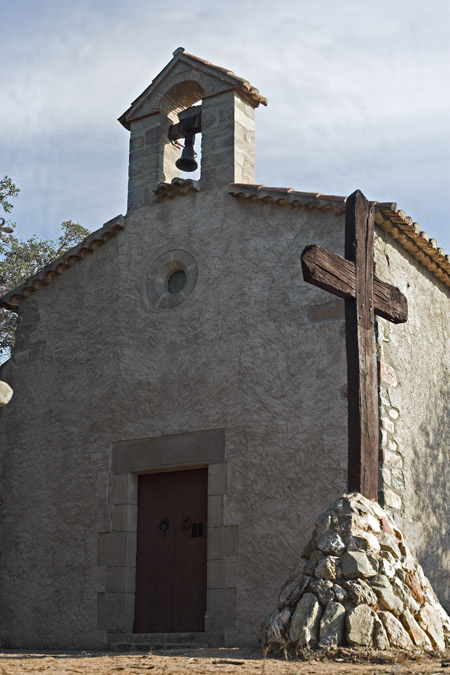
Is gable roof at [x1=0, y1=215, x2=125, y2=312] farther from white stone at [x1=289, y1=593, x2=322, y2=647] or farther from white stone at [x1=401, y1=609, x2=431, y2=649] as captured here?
white stone at [x1=401, y1=609, x2=431, y2=649]

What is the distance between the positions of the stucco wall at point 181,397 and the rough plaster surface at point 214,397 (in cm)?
2

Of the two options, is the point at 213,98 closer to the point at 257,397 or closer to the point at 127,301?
the point at 127,301

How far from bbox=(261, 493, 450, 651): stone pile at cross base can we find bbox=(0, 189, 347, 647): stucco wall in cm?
199

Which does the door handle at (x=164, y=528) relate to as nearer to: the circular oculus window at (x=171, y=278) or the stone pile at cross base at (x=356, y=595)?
the circular oculus window at (x=171, y=278)

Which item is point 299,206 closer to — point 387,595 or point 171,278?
point 171,278

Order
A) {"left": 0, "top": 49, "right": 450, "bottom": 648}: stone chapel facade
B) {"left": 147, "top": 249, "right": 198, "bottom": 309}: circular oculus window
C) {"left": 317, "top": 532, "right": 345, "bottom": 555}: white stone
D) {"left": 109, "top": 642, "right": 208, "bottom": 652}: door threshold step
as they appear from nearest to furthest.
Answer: {"left": 317, "top": 532, "right": 345, "bottom": 555}: white stone, {"left": 109, "top": 642, "right": 208, "bottom": 652}: door threshold step, {"left": 0, "top": 49, "right": 450, "bottom": 648}: stone chapel facade, {"left": 147, "top": 249, "right": 198, "bottom": 309}: circular oculus window

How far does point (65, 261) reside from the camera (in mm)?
9930

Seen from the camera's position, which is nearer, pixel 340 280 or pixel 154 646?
pixel 340 280

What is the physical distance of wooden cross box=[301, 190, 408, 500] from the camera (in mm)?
5750

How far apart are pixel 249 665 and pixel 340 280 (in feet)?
8.95

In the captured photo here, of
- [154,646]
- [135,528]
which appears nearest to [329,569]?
[154,646]

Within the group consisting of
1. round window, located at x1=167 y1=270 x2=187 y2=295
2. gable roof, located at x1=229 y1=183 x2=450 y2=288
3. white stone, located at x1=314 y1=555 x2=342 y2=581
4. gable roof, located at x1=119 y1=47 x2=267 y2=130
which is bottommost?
white stone, located at x1=314 y1=555 x2=342 y2=581

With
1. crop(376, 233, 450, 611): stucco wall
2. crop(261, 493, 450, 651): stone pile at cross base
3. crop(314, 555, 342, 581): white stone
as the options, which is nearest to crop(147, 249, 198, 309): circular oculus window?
crop(376, 233, 450, 611): stucco wall

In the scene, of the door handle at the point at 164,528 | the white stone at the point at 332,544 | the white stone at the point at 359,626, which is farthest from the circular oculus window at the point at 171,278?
the white stone at the point at 359,626
